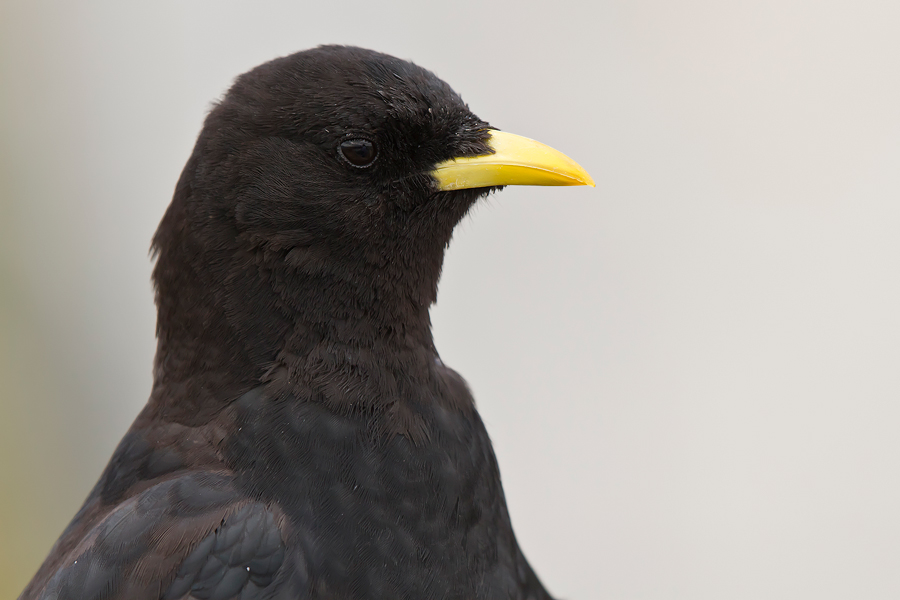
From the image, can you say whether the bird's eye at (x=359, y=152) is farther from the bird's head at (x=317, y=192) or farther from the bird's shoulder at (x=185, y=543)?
the bird's shoulder at (x=185, y=543)

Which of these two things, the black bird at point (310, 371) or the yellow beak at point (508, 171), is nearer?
the black bird at point (310, 371)

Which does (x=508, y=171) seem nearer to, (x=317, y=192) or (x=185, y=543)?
(x=317, y=192)

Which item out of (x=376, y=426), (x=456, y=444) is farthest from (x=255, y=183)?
(x=456, y=444)

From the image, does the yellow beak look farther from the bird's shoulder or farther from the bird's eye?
the bird's shoulder

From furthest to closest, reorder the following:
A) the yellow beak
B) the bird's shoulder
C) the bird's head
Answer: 1. the yellow beak
2. the bird's head
3. the bird's shoulder

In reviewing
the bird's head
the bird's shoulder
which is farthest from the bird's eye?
the bird's shoulder

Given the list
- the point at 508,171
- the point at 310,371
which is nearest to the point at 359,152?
the point at 508,171

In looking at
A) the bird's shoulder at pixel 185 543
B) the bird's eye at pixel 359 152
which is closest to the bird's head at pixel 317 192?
the bird's eye at pixel 359 152
